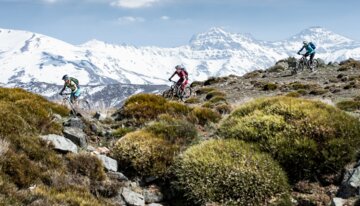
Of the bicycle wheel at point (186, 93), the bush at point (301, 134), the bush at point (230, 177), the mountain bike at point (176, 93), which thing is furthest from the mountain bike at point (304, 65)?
the bush at point (230, 177)

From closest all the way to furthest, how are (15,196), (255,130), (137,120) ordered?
1. (15,196)
2. (255,130)
3. (137,120)

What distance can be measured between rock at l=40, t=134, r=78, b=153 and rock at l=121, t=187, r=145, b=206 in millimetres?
2216

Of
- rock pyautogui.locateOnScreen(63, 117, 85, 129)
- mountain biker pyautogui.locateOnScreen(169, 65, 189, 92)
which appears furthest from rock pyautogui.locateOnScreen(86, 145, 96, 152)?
mountain biker pyautogui.locateOnScreen(169, 65, 189, 92)

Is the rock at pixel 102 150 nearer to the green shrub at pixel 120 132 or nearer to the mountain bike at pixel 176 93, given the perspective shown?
the green shrub at pixel 120 132

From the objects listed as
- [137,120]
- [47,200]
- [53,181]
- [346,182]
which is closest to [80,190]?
[53,181]

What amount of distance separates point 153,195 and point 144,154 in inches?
56.9

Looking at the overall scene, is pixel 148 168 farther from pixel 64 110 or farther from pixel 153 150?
pixel 64 110

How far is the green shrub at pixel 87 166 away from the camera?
40.3ft

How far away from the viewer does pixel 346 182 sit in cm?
1073

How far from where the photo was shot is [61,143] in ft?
44.1

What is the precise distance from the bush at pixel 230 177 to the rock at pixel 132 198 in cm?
103

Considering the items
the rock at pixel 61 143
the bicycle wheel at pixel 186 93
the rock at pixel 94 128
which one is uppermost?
the rock at pixel 61 143

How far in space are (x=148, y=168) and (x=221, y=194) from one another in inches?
107

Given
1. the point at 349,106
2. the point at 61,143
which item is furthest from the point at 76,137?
the point at 349,106
